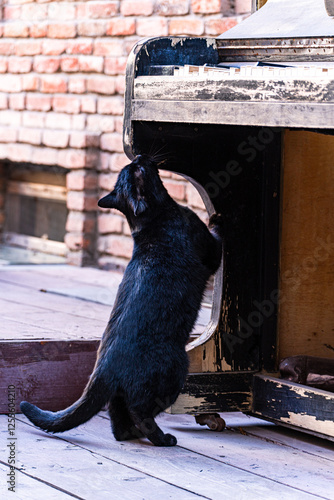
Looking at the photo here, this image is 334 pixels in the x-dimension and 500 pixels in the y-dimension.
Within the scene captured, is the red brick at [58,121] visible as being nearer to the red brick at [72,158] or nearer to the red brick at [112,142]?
the red brick at [72,158]

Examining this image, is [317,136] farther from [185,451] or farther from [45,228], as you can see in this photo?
[45,228]

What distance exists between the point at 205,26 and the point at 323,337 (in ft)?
5.85

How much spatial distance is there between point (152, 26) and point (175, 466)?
8.75 feet

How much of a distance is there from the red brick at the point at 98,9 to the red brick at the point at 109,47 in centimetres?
13

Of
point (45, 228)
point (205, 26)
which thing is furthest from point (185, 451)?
point (45, 228)

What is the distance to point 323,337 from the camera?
9.92 ft

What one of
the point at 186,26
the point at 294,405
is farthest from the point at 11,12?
the point at 294,405

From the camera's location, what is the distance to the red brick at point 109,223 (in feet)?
15.8

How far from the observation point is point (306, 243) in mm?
2943

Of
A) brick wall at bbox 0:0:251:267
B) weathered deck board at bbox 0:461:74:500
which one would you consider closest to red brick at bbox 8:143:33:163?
brick wall at bbox 0:0:251:267

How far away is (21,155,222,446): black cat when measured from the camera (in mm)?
2559

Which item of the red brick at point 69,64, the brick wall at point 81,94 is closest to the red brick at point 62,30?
the brick wall at point 81,94

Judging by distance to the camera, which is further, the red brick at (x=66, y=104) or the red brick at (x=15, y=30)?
the red brick at (x=15, y=30)

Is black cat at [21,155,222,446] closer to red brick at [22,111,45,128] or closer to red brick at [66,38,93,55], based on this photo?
red brick at [66,38,93,55]
